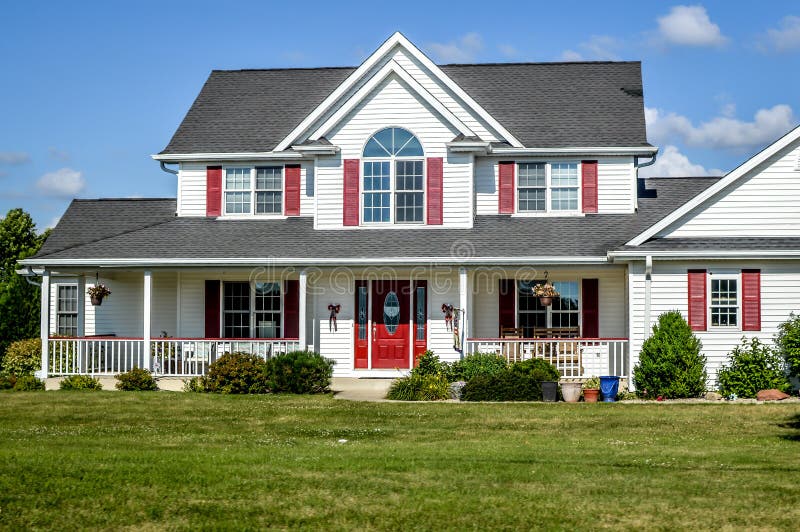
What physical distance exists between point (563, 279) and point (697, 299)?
3789 mm

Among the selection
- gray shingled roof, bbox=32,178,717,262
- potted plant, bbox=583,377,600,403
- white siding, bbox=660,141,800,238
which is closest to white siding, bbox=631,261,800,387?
white siding, bbox=660,141,800,238

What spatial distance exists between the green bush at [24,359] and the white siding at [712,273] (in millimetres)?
15313

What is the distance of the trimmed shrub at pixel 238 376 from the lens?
2241cm

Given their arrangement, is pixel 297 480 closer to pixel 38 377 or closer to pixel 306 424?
pixel 306 424

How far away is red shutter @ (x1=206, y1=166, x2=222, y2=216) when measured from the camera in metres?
27.2

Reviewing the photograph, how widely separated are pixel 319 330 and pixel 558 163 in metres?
7.58

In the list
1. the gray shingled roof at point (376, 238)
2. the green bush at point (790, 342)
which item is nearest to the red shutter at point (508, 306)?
the gray shingled roof at point (376, 238)

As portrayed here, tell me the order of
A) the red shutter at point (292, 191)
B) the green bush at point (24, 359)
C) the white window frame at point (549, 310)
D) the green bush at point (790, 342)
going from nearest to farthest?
1. the green bush at point (790, 342)
2. the white window frame at point (549, 310)
3. the green bush at point (24, 359)
4. the red shutter at point (292, 191)

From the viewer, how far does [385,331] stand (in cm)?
2508

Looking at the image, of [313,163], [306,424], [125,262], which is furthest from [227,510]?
[313,163]

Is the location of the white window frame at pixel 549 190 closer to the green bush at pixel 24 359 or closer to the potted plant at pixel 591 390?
the potted plant at pixel 591 390

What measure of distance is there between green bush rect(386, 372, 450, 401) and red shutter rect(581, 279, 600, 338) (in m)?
4.79

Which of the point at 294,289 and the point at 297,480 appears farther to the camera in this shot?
the point at 294,289

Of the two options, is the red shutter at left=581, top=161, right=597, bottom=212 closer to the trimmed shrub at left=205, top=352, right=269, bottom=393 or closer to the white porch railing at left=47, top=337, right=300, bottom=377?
the white porch railing at left=47, top=337, right=300, bottom=377
